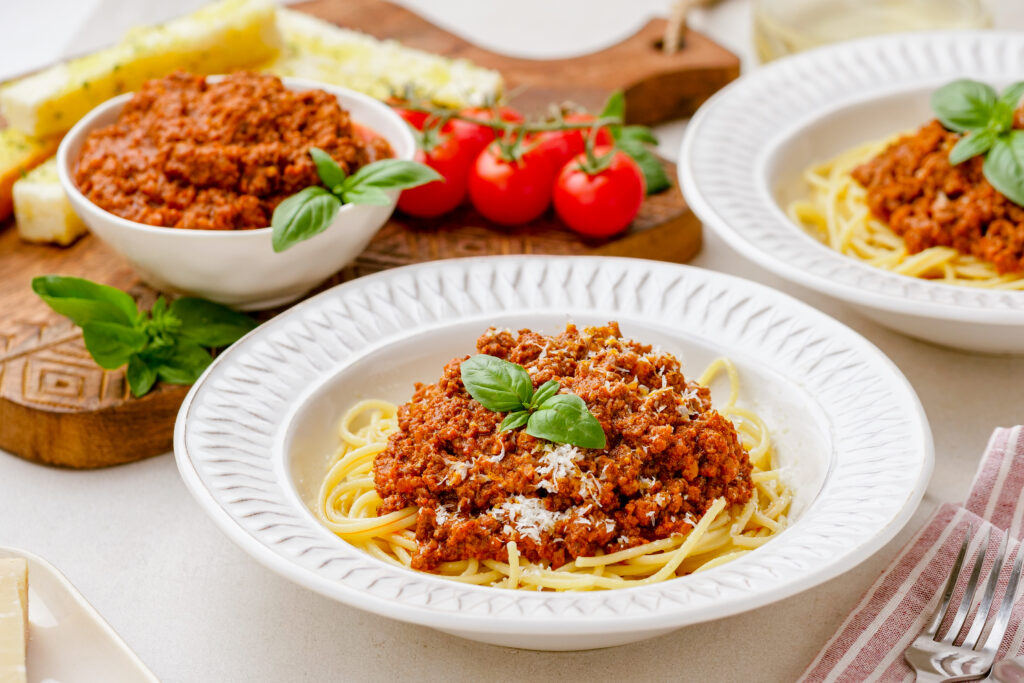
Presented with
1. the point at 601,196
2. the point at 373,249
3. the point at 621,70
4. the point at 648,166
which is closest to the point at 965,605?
the point at 601,196

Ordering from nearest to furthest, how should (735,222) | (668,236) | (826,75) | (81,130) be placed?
(735,222)
(81,130)
(668,236)
(826,75)

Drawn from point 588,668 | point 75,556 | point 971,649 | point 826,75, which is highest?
point 826,75

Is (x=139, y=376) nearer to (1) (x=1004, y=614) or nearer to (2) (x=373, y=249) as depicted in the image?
(2) (x=373, y=249)

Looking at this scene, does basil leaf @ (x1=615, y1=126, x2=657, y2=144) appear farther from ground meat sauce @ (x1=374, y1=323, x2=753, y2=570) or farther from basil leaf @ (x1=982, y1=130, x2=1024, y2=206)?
ground meat sauce @ (x1=374, y1=323, x2=753, y2=570)

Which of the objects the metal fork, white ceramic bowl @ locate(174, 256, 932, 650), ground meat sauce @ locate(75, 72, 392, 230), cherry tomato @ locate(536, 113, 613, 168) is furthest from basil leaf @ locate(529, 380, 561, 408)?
cherry tomato @ locate(536, 113, 613, 168)

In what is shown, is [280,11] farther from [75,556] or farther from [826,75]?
[75,556]

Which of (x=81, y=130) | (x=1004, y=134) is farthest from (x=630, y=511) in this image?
(x=81, y=130)
